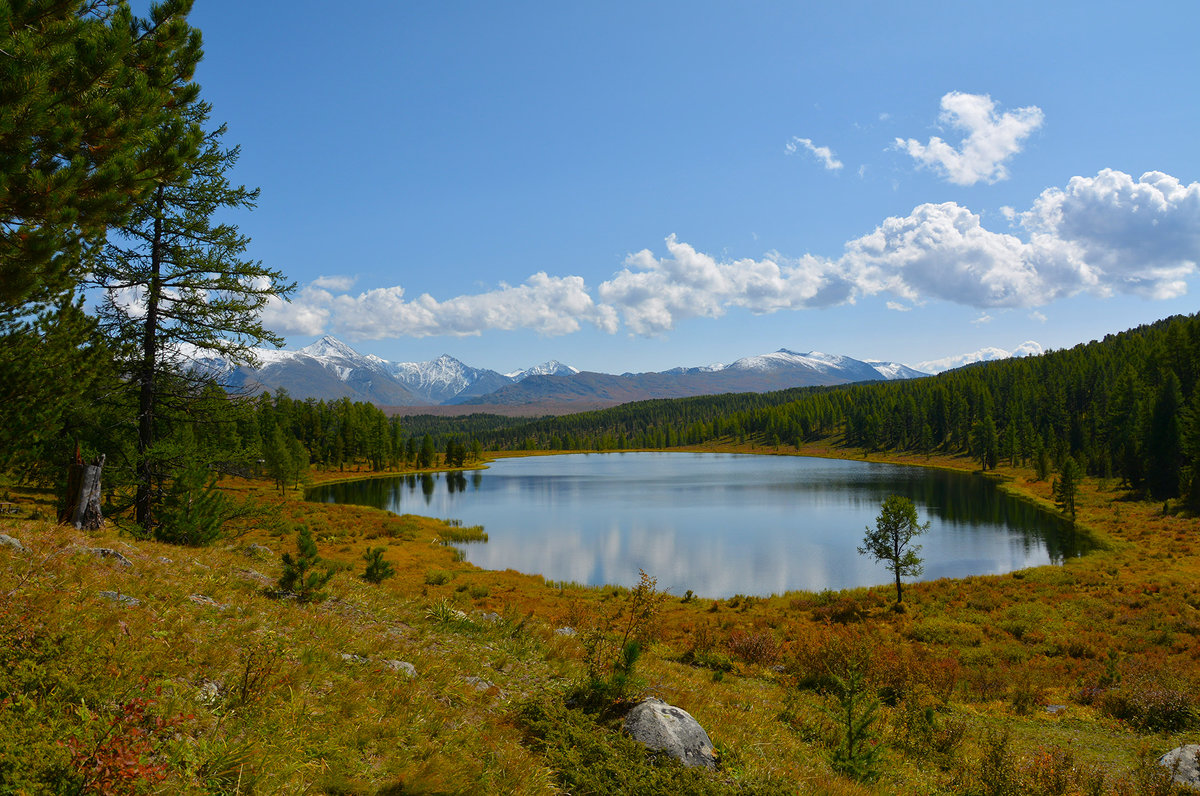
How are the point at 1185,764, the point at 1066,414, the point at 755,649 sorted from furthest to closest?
the point at 1066,414 < the point at 755,649 < the point at 1185,764

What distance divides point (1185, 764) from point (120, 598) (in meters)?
19.3

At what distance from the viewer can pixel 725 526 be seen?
54.8 meters

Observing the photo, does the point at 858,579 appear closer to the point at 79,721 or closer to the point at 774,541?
the point at 774,541

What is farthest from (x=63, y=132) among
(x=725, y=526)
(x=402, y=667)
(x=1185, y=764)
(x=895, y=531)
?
(x=725, y=526)

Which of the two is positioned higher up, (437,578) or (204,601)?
(204,601)

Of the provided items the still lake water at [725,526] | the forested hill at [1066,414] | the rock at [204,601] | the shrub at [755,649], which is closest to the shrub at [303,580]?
the rock at [204,601]

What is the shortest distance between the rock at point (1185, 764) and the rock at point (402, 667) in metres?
A: 13.7

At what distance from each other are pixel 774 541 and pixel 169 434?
44439 millimetres

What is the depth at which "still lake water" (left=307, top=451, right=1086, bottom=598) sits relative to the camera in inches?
1570

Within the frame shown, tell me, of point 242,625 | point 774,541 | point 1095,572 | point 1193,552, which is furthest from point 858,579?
point 242,625

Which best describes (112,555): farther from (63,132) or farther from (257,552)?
(257,552)

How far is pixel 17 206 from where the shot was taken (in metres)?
6.78

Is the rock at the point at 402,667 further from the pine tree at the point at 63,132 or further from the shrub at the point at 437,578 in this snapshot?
the shrub at the point at 437,578

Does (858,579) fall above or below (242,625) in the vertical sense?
below
